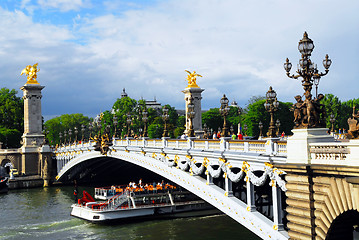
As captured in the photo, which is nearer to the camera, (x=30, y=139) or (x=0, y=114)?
(x=30, y=139)

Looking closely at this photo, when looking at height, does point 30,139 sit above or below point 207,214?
above

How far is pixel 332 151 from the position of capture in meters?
12.7

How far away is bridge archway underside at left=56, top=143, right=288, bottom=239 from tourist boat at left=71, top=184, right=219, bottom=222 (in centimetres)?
408

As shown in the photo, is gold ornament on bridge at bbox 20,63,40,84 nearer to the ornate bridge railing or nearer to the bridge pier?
the bridge pier

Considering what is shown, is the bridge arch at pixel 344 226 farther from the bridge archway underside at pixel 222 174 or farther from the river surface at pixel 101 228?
the river surface at pixel 101 228

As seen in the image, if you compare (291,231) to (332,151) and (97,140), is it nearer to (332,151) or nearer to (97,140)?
(332,151)

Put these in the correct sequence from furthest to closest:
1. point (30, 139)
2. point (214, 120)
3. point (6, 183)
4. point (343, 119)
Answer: point (214, 120), point (343, 119), point (30, 139), point (6, 183)

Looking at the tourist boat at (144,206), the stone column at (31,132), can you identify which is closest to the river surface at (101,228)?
the tourist boat at (144,206)

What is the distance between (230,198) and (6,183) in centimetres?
4116

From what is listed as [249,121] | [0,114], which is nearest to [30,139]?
[0,114]

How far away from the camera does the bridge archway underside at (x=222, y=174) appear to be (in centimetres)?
1672

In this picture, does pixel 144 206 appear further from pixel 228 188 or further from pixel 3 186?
pixel 3 186

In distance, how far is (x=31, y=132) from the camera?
6781 cm

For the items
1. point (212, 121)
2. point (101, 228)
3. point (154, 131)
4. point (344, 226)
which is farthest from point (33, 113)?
point (344, 226)
